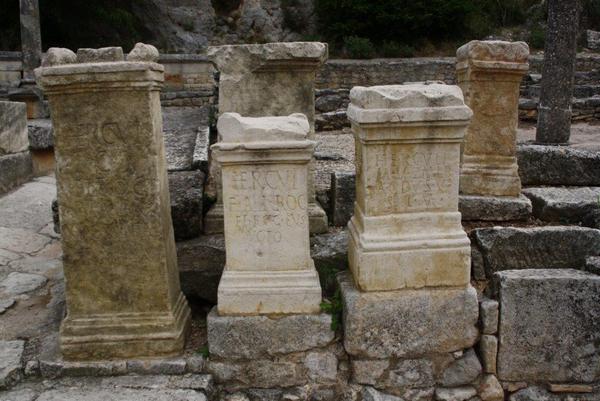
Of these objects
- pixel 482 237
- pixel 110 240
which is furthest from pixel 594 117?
pixel 110 240

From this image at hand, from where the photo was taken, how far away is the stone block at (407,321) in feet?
9.80

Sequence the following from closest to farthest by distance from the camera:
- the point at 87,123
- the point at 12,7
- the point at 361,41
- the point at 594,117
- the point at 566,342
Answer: the point at 87,123
the point at 566,342
the point at 594,117
the point at 12,7
the point at 361,41

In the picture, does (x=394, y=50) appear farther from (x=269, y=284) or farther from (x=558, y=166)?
(x=269, y=284)

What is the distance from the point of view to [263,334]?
2990 millimetres

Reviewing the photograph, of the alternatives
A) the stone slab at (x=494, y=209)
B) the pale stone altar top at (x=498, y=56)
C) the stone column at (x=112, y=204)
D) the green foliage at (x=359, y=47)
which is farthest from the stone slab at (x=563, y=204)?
the green foliage at (x=359, y=47)

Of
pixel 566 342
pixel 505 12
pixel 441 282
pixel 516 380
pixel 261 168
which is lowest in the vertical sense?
pixel 516 380

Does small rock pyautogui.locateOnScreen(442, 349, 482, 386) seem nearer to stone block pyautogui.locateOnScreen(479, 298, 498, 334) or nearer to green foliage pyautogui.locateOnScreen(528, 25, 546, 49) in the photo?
stone block pyautogui.locateOnScreen(479, 298, 498, 334)

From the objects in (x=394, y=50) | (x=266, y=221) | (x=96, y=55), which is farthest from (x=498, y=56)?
(x=394, y=50)

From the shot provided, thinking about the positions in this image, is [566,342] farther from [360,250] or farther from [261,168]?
[261,168]

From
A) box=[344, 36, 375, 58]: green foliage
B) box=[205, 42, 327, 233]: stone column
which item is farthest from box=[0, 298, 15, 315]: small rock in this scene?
box=[344, 36, 375, 58]: green foliage

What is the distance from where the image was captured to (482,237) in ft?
12.0

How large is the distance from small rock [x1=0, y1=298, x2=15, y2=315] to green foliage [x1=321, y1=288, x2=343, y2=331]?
207 cm

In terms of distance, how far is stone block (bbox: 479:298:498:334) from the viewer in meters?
3.03

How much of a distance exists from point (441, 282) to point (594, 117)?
374 inches
